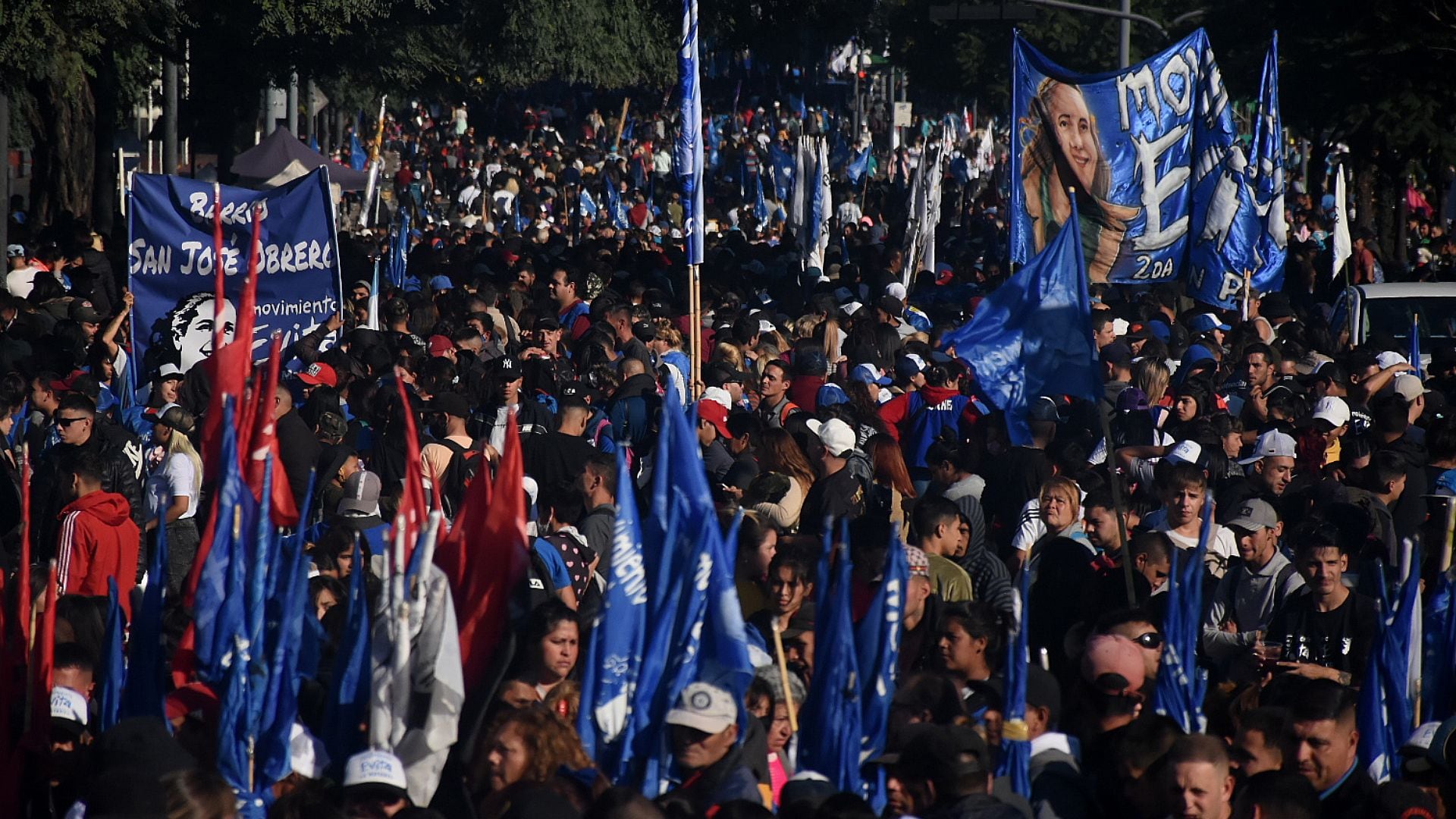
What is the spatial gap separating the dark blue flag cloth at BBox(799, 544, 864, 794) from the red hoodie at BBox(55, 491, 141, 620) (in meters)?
3.27

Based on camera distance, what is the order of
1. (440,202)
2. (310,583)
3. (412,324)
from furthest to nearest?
(440,202) → (412,324) → (310,583)

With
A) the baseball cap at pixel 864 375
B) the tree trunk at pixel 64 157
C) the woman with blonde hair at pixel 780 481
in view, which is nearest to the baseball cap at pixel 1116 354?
the baseball cap at pixel 864 375

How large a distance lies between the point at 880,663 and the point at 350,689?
5.17 feet

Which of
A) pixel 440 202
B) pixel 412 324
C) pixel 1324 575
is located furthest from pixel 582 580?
pixel 440 202

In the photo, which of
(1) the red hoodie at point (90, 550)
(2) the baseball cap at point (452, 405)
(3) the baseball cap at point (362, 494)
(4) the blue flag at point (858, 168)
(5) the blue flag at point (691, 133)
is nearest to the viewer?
(1) the red hoodie at point (90, 550)

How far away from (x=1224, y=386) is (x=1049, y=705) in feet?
21.7

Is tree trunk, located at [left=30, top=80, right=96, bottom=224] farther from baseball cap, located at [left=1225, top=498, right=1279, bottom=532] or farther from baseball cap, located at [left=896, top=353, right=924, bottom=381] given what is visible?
baseball cap, located at [left=1225, top=498, right=1279, bottom=532]

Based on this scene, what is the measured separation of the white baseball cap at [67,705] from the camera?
20.3 feet

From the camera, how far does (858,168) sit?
37469 mm

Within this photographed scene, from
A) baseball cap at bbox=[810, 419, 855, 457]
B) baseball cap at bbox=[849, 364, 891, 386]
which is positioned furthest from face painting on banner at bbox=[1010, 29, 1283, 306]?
baseball cap at bbox=[810, 419, 855, 457]

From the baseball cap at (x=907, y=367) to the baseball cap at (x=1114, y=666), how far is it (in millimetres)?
5702

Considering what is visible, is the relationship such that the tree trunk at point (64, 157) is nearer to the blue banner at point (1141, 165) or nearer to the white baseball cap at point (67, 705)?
the blue banner at point (1141, 165)

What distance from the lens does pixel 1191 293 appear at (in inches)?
658

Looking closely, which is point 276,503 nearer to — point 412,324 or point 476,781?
point 476,781
